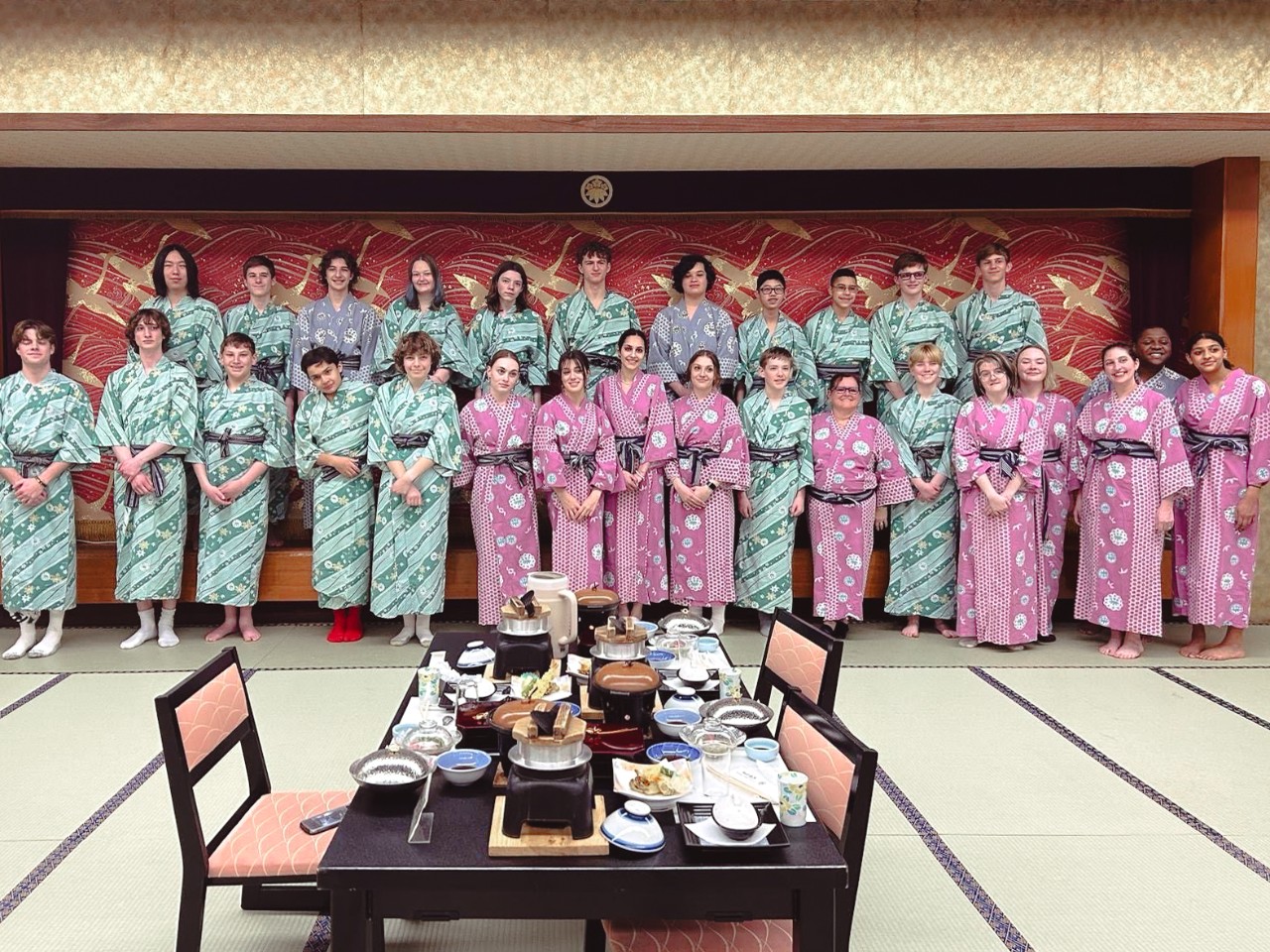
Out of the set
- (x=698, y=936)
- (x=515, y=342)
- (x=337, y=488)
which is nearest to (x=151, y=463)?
(x=337, y=488)

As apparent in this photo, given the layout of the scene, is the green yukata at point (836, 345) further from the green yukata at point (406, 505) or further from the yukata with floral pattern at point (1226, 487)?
the green yukata at point (406, 505)

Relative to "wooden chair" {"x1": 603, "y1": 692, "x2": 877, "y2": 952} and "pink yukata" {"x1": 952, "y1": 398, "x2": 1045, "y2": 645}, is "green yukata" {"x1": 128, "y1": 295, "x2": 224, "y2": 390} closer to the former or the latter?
"pink yukata" {"x1": 952, "y1": 398, "x2": 1045, "y2": 645}

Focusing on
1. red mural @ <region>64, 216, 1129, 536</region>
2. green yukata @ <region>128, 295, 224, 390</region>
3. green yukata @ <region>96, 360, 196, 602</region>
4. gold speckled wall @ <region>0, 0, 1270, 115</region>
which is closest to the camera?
gold speckled wall @ <region>0, 0, 1270, 115</region>

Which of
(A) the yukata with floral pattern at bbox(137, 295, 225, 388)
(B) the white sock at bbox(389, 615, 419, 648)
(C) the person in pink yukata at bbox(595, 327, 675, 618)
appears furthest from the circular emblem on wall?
(B) the white sock at bbox(389, 615, 419, 648)

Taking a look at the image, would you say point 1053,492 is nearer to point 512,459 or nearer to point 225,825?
point 512,459

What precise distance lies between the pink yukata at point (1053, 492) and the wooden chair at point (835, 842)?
374 centimetres

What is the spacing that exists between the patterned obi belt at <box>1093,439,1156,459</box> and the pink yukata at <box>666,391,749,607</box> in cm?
190

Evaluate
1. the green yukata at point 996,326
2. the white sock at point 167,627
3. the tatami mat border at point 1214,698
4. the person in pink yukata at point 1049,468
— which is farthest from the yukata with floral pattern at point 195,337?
the tatami mat border at point 1214,698

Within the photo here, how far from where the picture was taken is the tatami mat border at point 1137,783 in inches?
112

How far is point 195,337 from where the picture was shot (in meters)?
5.66

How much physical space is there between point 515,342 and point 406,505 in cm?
118

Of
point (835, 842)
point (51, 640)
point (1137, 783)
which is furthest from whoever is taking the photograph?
point (51, 640)

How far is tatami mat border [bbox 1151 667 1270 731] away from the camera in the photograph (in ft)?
13.3

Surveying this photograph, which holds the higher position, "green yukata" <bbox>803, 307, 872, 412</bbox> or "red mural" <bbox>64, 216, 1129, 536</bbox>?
"red mural" <bbox>64, 216, 1129, 536</bbox>
